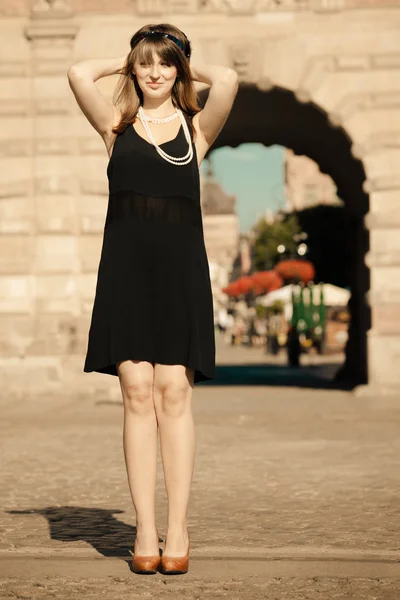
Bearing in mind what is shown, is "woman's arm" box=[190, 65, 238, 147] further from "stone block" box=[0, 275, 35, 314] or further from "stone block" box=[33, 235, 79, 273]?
"stone block" box=[0, 275, 35, 314]

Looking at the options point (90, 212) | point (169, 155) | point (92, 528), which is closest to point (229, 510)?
point (92, 528)

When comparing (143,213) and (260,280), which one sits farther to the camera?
(260,280)

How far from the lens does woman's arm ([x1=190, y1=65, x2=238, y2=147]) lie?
19.3 ft

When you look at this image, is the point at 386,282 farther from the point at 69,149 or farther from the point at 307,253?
the point at 307,253

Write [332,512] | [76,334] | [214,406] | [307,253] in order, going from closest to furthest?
[332,512]
[214,406]
[76,334]
[307,253]

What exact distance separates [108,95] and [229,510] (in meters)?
12.4

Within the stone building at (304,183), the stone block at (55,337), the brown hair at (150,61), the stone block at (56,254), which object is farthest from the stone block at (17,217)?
the stone building at (304,183)

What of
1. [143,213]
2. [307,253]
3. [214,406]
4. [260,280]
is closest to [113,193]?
[143,213]

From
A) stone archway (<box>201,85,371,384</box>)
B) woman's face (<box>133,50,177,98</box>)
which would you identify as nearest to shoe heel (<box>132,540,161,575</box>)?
woman's face (<box>133,50,177,98</box>)

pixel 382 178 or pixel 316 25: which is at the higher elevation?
pixel 316 25

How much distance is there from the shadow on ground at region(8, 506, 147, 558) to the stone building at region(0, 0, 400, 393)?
37.8 ft

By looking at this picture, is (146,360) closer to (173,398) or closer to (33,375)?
(173,398)

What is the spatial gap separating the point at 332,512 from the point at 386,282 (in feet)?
38.8

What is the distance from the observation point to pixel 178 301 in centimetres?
573
